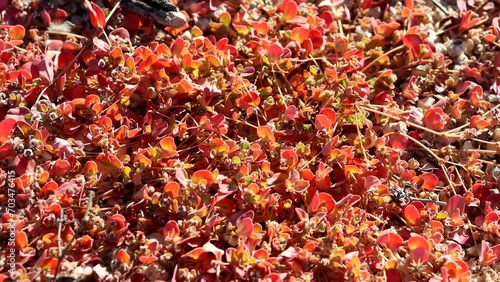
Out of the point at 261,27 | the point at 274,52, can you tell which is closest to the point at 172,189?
the point at 274,52

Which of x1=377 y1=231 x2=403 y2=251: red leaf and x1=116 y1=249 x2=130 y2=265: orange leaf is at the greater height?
x1=377 y1=231 x2=403 y2=251: red leaf

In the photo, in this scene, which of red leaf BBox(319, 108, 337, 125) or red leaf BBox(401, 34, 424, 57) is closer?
red leaf BBox(319, 108, 337, 125)

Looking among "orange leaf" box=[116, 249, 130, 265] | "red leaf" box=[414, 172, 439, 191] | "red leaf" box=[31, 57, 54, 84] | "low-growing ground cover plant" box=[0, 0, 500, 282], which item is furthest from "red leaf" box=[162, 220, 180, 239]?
"red leaf" box=[414, 172, 439, 191]

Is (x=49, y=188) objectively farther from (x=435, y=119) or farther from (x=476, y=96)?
(x=476, y=96)

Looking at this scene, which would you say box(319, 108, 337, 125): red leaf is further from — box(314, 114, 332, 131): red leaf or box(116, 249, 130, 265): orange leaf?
box(116, 249, 130, 265): orange leaf

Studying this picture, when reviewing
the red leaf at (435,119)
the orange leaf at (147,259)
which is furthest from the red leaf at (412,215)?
the orange leaf at (147,259)

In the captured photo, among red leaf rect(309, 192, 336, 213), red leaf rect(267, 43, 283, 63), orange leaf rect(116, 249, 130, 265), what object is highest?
red leaf rect(267, 43, 283, 63)

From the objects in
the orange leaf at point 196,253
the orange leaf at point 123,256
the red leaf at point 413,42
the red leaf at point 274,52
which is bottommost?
the orange leaf at point 123,256

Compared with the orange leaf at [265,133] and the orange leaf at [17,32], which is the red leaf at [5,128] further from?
the orange leaf at [265,133]
